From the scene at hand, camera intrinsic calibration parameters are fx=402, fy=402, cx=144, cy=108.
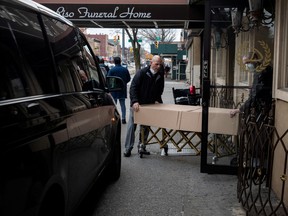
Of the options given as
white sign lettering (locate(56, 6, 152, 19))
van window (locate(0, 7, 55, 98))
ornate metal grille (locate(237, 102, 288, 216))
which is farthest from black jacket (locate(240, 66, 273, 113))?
white sign lettering (locate(56, 6, 152, 19))

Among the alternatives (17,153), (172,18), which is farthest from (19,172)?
(172,18)

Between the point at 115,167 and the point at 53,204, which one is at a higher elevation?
the point at 53,204

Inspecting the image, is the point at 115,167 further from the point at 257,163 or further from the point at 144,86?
the point at 257,163

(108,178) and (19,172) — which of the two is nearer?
(19,172)

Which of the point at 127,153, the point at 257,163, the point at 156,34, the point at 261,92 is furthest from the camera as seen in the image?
the point at 156,34

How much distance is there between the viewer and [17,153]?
213 centimetres

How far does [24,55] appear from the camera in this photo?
2.56 metres

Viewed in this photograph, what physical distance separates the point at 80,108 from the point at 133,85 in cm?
316

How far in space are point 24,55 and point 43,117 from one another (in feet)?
1.35

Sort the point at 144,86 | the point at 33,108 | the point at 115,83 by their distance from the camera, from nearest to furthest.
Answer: the point at 33,108 < the point at 115,83 < the point at 144,86

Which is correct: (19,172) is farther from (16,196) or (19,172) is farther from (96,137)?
(96,137)

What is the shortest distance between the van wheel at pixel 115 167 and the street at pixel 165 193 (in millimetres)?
101

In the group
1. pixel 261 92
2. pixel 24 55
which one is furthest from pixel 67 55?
pixel 261 92

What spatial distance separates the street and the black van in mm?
709
